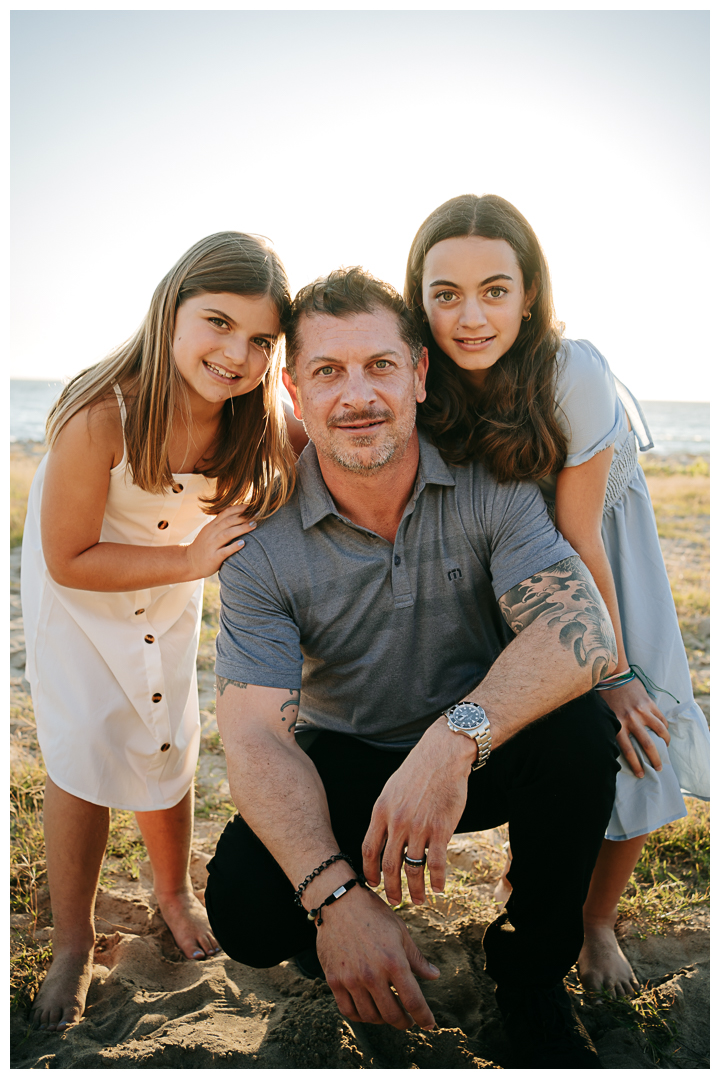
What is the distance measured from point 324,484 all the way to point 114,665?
3.29 feet

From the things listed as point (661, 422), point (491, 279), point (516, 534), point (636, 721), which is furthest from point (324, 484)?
point (661, 422)

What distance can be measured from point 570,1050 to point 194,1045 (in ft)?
3.40

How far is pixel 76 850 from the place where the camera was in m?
2.48

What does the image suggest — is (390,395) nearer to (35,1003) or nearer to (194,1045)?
(194,1045)

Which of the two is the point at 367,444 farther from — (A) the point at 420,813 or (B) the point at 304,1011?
(B) the point at 304,1011

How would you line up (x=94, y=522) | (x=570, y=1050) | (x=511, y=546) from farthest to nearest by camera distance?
(x=94, y=522) → (x=511, y=546) → (x=570, y=1050)

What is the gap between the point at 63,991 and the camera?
2293 mm

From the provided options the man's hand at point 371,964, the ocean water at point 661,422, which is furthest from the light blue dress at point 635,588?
the ocean water at point 661,422

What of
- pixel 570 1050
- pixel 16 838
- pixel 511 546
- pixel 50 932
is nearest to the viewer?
pixel 570 1050

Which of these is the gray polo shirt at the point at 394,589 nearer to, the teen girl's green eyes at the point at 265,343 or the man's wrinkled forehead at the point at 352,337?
the man's wrinkled forehead at the point at 352,337

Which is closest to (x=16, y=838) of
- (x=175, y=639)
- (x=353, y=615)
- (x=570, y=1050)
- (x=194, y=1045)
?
(x=175, y=639)

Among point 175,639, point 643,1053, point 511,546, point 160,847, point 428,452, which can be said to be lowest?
point 643,1053

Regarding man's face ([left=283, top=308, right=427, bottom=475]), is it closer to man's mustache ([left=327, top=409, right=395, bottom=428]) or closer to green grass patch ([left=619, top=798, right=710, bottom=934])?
man's mustache ([left=327, top=409, right=395, bottom=428])

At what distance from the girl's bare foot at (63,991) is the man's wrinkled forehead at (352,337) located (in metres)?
2.17
